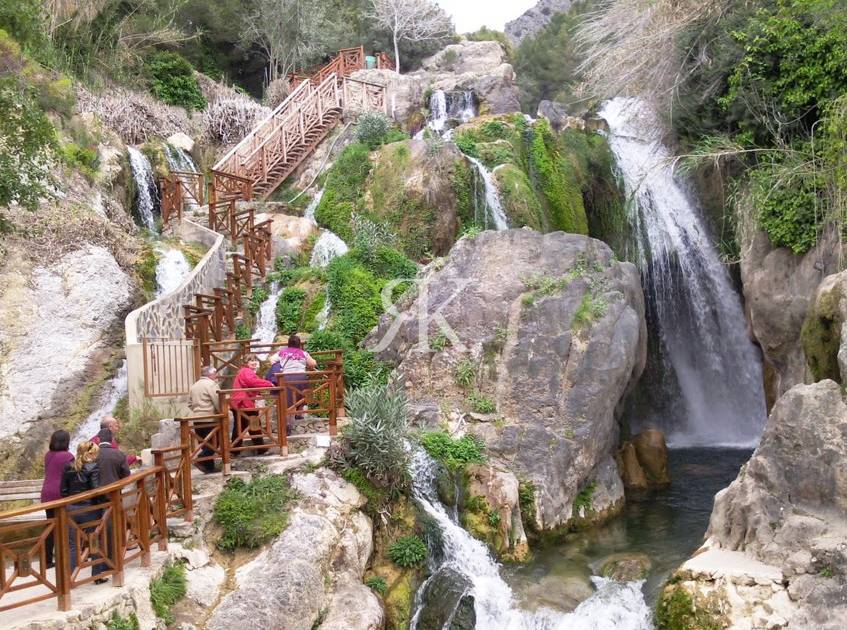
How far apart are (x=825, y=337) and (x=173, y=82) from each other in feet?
74.2

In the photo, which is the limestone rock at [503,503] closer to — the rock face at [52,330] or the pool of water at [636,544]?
the pool of water at [636,544]

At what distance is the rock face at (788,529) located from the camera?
8406mm

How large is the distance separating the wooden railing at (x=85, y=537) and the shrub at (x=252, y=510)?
0.76 metres

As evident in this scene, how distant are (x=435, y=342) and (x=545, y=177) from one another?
8760 millimetres

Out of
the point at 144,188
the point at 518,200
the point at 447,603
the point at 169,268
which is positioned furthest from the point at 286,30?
the point at 447,603

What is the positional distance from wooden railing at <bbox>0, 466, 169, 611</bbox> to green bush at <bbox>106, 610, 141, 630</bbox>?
346 millimetres

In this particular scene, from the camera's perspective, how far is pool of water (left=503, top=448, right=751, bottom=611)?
10.2 meters

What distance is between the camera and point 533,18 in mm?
55125

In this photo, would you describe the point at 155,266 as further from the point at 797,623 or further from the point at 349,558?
the point at 797,623

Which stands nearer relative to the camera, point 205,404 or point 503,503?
point 205,404

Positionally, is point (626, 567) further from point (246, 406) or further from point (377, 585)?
point (246, 406)

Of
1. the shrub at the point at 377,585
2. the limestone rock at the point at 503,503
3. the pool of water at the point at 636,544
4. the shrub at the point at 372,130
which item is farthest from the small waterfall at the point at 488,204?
the shrub at the point at 377,585

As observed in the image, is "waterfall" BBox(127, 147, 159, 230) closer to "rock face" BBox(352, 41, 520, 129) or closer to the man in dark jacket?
"rock face" BBox(352, 41, 520, 129)

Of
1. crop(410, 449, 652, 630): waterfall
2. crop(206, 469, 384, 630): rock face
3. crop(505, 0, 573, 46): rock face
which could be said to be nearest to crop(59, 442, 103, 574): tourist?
crop(206, 469, 384, 630): rock face
